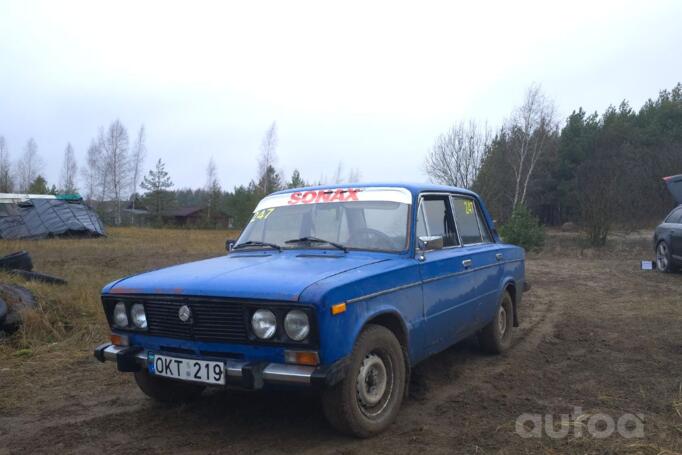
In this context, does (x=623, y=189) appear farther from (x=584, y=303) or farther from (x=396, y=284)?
(x=396, y=284)

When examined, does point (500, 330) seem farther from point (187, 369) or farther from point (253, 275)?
point (187, 369)

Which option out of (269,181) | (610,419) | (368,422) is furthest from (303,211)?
(269,181)

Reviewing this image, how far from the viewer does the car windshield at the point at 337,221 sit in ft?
13.7

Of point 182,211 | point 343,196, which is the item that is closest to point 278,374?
point 343,196

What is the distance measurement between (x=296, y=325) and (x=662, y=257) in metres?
11.6

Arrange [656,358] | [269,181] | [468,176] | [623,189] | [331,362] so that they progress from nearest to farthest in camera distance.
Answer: [331,362]
[656,358]
[623,189]
[468,176]
[269,181]

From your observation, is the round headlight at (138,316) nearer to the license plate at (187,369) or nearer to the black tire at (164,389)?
the license plate at (187,369)

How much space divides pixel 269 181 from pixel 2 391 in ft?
147

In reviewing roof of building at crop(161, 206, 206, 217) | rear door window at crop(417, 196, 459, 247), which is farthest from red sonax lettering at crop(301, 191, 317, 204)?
roof of building at crop(161, 206, 206, 217)

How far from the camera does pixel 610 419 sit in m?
3.68

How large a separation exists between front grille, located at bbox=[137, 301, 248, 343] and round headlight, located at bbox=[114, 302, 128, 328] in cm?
24

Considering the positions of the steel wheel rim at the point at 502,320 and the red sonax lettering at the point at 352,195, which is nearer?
the red sonax lettering at the point at 352,195

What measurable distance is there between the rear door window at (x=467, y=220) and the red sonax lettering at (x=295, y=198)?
149cm

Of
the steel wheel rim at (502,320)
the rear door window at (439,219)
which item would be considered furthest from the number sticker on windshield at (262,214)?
the steel wheel rim at (502,320)
